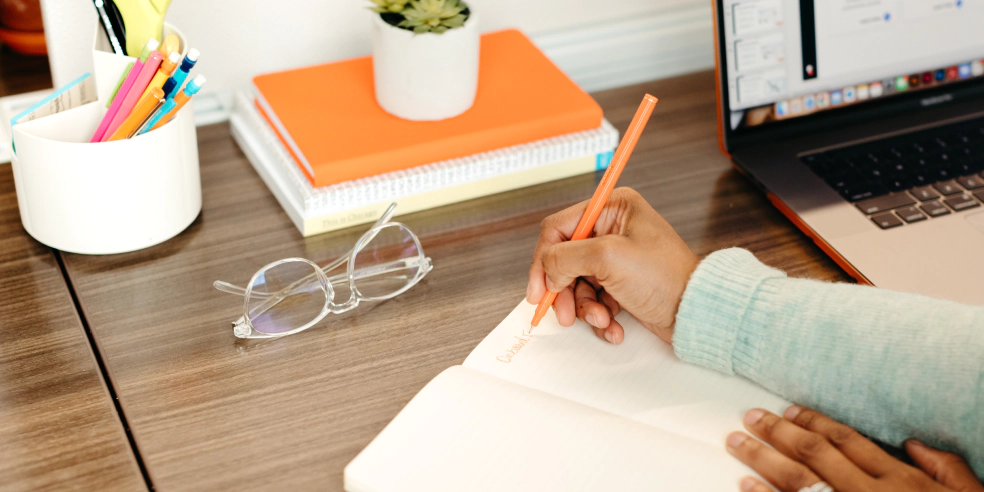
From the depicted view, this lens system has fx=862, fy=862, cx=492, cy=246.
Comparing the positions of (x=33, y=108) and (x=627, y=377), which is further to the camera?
(x=33, y=108)

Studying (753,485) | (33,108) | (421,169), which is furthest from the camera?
(421,169)

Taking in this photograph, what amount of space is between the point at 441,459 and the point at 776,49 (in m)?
0.63

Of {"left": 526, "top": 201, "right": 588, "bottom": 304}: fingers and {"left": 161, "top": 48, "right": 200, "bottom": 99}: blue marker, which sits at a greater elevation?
{"left": 161, "top": 48, "right": 200, "bottom": 99}: blue marker

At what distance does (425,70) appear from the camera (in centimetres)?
94

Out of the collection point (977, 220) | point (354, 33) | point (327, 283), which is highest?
point (354, 33)

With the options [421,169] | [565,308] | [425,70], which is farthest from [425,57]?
[565,308]

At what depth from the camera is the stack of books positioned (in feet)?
3.00

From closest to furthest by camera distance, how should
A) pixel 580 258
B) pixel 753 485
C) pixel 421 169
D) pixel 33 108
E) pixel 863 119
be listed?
1. pixel 753 485
2. pixel 580 258
3. pixel 33 108
4. pixel 421 169
5. pixel 863 119

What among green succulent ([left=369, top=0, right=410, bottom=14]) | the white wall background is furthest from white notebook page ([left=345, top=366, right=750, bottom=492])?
the white wall background

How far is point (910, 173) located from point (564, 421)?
56 centimetres

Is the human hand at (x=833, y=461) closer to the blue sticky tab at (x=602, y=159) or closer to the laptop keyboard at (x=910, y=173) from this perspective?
the laptop keyboard at (x=910, y=173)

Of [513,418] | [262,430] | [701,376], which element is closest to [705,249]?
[701,376]

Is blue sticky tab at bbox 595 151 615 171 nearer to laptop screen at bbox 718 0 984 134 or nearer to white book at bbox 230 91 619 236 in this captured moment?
white book at bbox 230 91 619 236

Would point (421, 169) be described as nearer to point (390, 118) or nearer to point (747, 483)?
point (390, 118)
